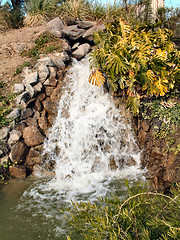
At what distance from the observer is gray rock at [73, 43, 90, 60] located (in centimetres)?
897

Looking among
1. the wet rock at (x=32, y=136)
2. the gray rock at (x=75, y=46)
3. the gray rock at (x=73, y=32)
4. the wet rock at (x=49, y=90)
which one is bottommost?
the wet rock at (x=32, y=136)

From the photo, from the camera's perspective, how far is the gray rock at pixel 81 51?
8.97 metres

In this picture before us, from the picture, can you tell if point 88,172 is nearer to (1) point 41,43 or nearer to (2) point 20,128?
(2) point 20,128

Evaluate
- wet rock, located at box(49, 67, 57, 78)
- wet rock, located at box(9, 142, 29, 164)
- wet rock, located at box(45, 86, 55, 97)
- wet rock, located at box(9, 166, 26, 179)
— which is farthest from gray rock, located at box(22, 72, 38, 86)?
wet rock, located at box(9, 166, 26, 179)

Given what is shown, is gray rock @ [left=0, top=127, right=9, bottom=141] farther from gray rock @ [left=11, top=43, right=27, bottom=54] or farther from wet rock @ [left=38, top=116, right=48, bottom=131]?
gray rock @ [left=11, top=43, right=27, bottom=54]

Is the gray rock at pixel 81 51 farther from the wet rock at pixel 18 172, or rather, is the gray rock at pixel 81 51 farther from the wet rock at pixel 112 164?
the wet rock at pixel 18 172

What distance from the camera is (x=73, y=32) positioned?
969 cm

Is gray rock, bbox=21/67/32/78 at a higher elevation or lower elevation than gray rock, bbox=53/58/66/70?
lower

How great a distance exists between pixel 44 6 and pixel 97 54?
7.62 m

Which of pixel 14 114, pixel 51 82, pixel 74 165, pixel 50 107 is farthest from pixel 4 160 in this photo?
pixel 51 82

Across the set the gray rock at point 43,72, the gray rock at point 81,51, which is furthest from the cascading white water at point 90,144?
the gray rock at point 81,51

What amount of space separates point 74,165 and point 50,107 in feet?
6.96

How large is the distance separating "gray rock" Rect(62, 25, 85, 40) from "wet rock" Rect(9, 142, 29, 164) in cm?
599

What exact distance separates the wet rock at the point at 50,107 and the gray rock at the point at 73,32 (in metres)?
4.25
